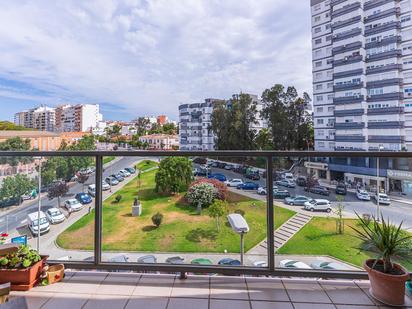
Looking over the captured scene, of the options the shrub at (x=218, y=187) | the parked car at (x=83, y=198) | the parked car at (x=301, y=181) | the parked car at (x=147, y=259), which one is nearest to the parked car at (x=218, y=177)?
the shrub at (x=218, y=187)

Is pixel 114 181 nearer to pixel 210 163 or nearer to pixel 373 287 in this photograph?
pixel 210 163

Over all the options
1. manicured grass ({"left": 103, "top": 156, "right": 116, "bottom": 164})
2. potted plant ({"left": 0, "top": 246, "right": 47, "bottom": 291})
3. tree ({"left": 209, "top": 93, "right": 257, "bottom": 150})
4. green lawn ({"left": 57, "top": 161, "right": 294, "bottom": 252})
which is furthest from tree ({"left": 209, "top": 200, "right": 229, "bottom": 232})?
tree ({"left": 209, "top": 93, "right": 257, "bottom": 150})

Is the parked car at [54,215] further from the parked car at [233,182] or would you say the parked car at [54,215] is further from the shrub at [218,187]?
the parked car at [233,182]

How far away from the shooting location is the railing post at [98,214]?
2031mm

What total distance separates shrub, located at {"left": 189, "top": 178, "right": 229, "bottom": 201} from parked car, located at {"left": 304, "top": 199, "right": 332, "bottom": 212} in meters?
0.59

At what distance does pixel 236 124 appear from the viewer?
2400 cm

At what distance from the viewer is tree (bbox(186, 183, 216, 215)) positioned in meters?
1.96

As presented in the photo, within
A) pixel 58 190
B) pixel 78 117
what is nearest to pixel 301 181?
pixel 58 190

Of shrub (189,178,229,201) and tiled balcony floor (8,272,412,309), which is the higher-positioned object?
shrub (189,178,229,201)

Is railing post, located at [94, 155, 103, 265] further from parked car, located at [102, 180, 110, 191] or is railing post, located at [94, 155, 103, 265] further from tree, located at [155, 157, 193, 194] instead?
tree, located at [155, 157, 193, 194]

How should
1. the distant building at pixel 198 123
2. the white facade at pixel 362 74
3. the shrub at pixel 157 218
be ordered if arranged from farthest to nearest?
the distant building at pixel 198 123 < the white facade at pixel 362 74 < the shrub at pixel 157 218

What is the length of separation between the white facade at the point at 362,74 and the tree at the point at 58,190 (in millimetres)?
17973

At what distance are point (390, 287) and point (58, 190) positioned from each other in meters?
2.40

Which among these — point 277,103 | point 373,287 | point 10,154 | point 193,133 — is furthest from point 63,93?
point 373,287
